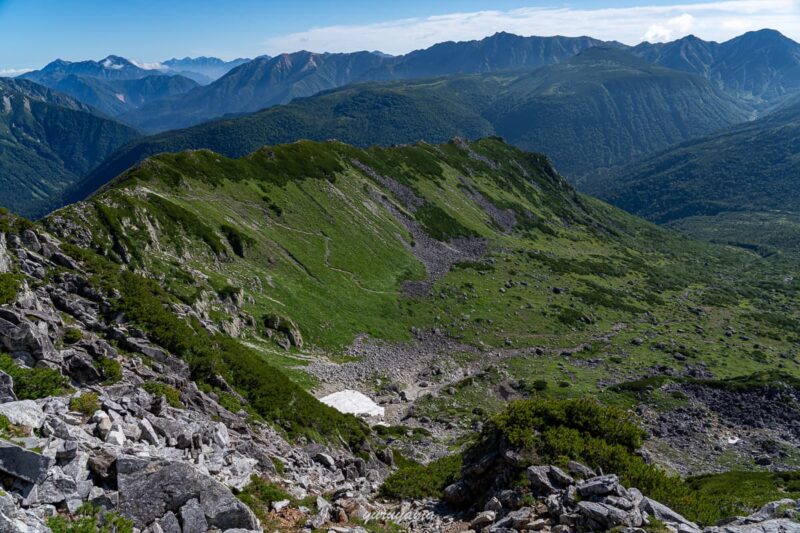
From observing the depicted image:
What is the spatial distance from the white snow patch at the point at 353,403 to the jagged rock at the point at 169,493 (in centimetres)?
4080

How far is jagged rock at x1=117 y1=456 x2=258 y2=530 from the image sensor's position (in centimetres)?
1562

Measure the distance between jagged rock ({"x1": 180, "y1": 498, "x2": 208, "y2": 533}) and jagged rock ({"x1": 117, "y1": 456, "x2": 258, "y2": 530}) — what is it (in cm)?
23

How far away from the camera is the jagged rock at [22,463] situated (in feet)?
43.9

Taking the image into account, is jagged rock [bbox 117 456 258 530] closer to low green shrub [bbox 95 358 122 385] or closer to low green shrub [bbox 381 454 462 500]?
low green shrub [bbox 95 358 122 385]

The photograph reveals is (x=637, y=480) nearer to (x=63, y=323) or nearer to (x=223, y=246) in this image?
(x=63, y=323)

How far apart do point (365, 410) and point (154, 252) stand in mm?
34497

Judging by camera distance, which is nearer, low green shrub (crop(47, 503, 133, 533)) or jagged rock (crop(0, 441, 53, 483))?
low green shrub (crop(47, 503, 133, 533))

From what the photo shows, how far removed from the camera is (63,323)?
26.4m

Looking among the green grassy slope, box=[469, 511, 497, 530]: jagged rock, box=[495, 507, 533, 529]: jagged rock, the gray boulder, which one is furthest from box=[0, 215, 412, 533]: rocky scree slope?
the green grassy slope

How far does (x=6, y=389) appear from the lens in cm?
1759

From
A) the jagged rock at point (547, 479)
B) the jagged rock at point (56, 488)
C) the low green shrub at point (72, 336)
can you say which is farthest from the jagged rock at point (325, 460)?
the jagged rock at point (56, 488)

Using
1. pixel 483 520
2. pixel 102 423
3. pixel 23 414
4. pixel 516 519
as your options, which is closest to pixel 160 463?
pixel 102 423

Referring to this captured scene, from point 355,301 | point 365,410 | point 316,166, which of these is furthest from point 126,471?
point 316,166

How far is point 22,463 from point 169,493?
431 centimetres
